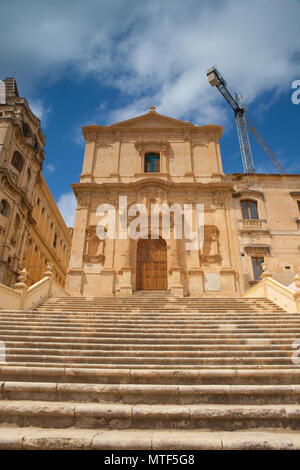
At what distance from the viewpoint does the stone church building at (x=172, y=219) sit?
16.1 meters

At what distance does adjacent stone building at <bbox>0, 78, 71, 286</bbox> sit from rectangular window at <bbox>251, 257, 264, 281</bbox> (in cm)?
1879

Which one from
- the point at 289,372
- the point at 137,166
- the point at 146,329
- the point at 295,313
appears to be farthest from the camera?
the point at 137,166

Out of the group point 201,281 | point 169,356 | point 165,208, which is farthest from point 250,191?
point 169,356

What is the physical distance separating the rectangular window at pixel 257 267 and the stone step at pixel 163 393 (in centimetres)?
1214

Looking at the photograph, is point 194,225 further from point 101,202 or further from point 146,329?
point 146,329

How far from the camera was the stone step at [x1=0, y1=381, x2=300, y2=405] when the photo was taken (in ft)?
14.7

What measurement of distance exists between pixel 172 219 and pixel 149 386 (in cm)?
1370

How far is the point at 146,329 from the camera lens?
24.7ft

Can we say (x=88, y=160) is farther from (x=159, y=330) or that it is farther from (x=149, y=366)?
(x=149, y=366)

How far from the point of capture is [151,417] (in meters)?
3.99

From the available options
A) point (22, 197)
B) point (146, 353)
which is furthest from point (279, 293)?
point (22, 197)

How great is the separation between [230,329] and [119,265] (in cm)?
990

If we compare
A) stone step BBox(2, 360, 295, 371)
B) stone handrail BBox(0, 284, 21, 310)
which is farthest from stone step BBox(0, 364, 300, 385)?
stone handrail BBox(0, 284, 21, 310)
